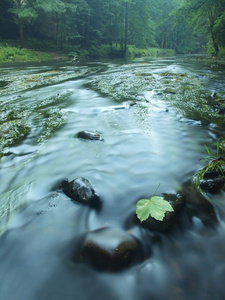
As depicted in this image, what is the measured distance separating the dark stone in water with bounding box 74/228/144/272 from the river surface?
0.17 ft

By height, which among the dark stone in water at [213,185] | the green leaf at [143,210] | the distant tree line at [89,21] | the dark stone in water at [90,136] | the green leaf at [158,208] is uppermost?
the distant tree line at [89,21]

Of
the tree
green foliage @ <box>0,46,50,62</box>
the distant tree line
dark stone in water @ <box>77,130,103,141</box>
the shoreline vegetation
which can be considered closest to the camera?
dark stone in water @ <box>77,130,103,141</box>

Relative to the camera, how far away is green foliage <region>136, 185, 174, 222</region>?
5.73 feet

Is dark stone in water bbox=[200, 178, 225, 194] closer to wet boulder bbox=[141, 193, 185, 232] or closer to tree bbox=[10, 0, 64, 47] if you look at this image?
wet boulder bbox=[141, 193, 185, 232]

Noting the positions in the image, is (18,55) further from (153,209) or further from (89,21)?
(153,209)

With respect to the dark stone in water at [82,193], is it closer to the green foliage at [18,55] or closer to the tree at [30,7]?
the green foliage at [18,55]

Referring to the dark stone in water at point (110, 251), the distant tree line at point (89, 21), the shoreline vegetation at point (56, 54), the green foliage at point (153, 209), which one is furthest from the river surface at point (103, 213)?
the shoreline vegetation at point (56, 54)

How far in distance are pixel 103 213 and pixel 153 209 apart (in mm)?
559

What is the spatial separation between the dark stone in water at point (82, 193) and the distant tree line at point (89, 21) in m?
20.9

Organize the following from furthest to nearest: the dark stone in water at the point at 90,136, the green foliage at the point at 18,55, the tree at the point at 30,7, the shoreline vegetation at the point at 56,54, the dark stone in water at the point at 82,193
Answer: the tree at the point at 30,7
the shoreline vegetation at the point at 56,54
the green foliage at the point at 18,55
the dark stone in water at the point at 90,136
the dark stone in water at the point at 82,193

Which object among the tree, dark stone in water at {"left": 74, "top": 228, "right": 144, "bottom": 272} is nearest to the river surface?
dark stone in water at {"left": 74, "top": 228, "right": 144, "bottom": 272}

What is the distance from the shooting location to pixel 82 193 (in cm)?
222

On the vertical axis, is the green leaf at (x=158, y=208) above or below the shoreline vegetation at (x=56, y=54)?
below

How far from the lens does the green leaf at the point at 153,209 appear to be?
1.75 m
